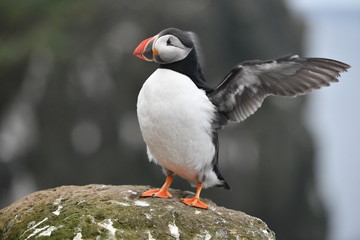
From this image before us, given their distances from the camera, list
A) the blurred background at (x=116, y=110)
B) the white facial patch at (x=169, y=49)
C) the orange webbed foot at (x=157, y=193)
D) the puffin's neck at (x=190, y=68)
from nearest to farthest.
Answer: the white facial patch at (x=169, y=49)
the puffin's neck at (x=190, y=68)
the orange webbed foot at (x=157, y=193)
the blurred background at (x=116, y=110)

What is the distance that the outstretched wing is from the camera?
5.79 metres

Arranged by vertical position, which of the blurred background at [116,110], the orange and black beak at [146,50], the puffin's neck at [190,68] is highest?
the orange and black beak at [146,50]

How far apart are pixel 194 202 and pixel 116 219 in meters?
0.91

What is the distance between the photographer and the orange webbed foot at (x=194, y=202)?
19.2ft

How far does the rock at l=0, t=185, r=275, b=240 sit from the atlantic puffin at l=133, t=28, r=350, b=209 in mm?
272

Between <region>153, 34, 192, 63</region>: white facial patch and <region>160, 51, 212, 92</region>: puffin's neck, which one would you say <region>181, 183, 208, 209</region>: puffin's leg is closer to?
<region>160, 51, 212, 92</region>: puffin's neck

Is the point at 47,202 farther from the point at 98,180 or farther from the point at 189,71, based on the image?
the point at 98,180

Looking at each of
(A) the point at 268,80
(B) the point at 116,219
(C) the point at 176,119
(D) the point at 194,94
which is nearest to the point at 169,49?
(D) the point at 194,94

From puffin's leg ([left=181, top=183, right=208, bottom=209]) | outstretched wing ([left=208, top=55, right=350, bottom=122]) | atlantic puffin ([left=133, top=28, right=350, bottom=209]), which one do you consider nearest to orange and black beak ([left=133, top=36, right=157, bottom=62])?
atlantic puffin ([left=133, top=28, right=350, bottom=209])

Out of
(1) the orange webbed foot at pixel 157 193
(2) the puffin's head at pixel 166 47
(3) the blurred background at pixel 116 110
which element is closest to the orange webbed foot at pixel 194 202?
(1) the orange webbed foot at pixel 157 193

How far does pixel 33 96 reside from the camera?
2122 cm

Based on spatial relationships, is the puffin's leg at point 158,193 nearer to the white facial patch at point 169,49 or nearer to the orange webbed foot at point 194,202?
the orange webbed foot at point 194,202

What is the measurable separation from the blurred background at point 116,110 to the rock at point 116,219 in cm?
1458

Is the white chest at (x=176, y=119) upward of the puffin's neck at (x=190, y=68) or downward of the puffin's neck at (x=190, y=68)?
downward
